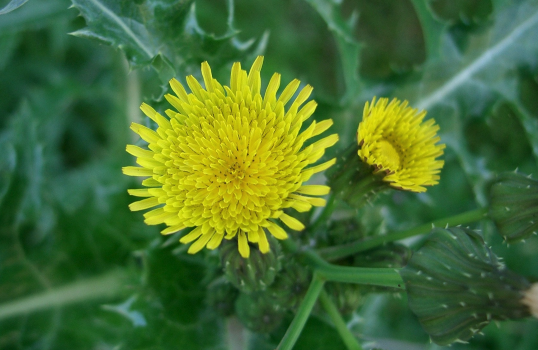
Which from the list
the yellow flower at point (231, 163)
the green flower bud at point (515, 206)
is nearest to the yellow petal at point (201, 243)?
the yellow flower at point (231, 163)

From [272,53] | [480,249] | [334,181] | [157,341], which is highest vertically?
[272,53]

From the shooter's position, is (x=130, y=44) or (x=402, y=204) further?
(x=402, y=204)

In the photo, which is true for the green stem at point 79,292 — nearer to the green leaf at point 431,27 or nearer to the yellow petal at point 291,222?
the yellow petal at point 291,222

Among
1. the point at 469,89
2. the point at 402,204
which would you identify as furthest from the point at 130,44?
the point at 402,204

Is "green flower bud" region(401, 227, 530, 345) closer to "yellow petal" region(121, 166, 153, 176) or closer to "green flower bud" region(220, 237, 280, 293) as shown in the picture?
"green flower bud" region(220, 237, 280, 293)

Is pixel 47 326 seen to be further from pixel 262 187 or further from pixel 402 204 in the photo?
pixel 402 204

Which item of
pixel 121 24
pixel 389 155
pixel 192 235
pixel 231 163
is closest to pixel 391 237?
pixel 389 155
